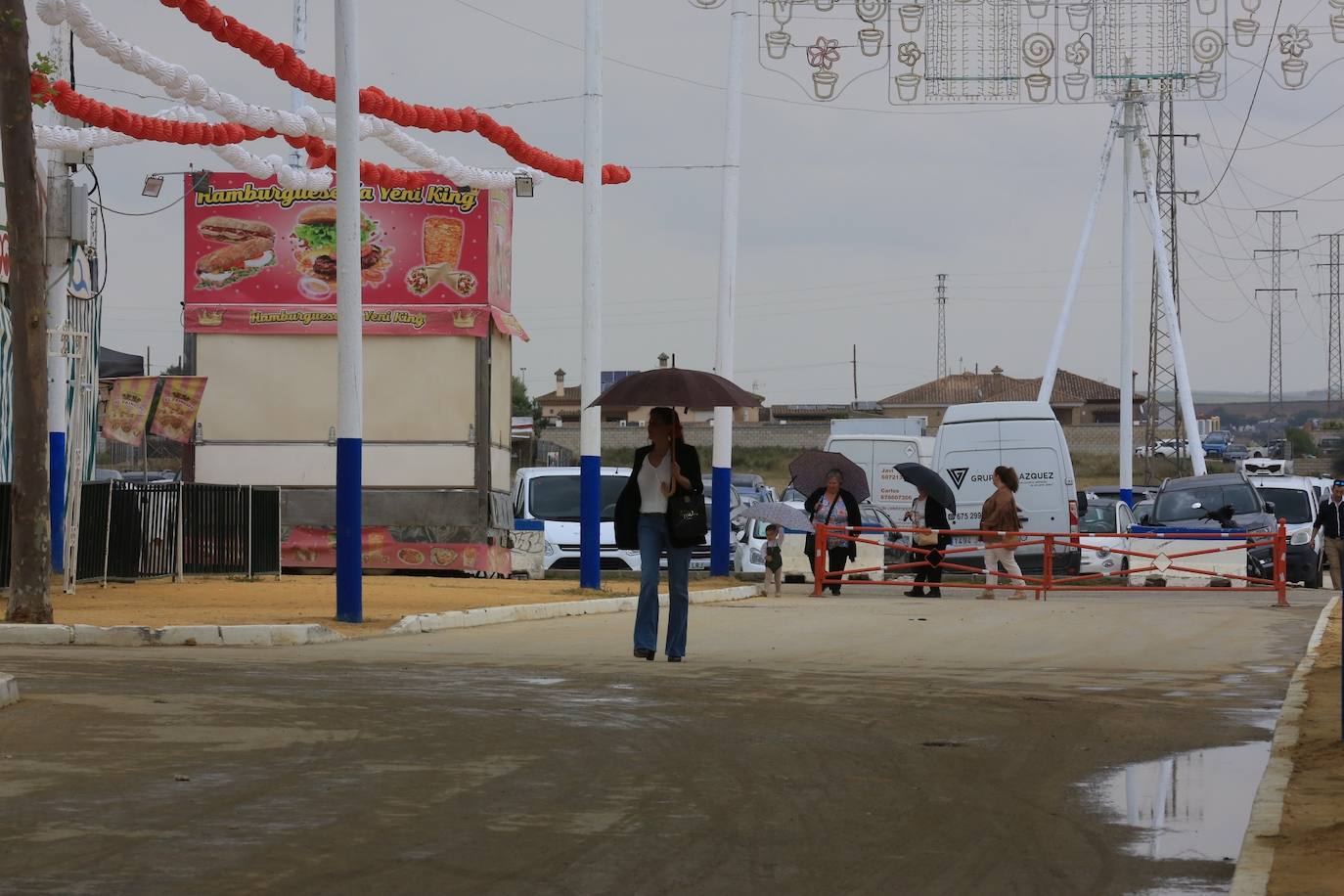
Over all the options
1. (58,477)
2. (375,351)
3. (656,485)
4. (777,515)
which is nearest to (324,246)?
(375,351)

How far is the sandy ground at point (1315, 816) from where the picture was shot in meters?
5.79

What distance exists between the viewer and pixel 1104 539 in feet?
95.1

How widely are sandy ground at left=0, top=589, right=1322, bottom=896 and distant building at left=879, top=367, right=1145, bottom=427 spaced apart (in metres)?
105

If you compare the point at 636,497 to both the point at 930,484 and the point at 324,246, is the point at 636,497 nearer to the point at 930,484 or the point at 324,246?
the point at 324,246

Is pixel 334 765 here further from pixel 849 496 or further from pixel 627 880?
pixel 849 496

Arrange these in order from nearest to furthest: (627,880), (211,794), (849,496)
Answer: (627,880) → (211,794) → (849,496)

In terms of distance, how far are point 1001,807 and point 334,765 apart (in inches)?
109

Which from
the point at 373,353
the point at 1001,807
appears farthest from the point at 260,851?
the point at 373,353

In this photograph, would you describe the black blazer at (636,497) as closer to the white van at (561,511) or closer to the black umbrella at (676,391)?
the black umbrella at (676,391)

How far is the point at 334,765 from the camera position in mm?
7969

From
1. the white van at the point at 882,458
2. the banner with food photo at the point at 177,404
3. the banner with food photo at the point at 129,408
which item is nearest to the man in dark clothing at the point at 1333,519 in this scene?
the white van at the point at 882,458

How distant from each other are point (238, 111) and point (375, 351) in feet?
20.7

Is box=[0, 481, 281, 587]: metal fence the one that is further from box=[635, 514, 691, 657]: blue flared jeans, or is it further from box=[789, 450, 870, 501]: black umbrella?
box=[635, 514, 691, 657]: blue flared jeans

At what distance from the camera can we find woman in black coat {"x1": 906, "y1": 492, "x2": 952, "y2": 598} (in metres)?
26.4
